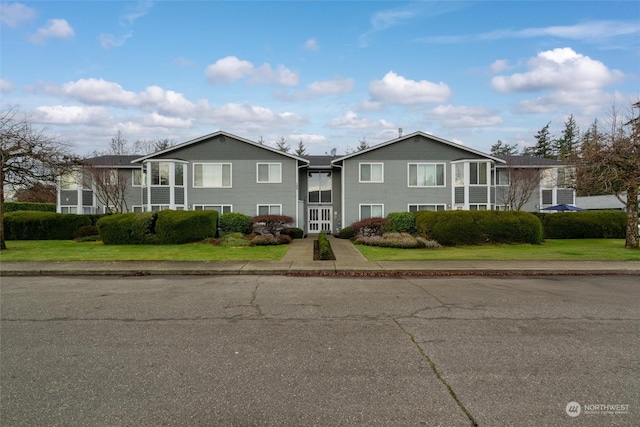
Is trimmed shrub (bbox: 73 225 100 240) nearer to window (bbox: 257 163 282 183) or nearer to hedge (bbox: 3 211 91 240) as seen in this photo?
hedge (bbox: 3 211 91 240)

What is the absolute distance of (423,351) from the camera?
4.66 meters

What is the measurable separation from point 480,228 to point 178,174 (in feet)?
64.2

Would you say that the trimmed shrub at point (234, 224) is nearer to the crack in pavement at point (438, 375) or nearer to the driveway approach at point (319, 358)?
the driveway approach at point (319, 358)

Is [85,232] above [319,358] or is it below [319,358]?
above

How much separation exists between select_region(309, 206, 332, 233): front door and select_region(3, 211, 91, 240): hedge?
1612 centimetres

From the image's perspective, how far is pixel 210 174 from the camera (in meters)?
26.1

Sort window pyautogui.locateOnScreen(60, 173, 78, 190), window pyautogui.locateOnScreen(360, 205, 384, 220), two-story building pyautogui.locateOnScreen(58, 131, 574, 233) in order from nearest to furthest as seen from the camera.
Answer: window pyautogui.locateOnScreen(60, 173, 78, 190)
two-story building pyautogui.locateOnScreen(58, 131, 574, 233)
window pyautogui.locateOnScreen(360, 205, 384, 220)

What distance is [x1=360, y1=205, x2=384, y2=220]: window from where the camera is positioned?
26.4 m

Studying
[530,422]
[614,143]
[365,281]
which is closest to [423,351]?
[530,422]

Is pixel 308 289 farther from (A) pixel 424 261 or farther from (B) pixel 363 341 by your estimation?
(A) pixel 424 261

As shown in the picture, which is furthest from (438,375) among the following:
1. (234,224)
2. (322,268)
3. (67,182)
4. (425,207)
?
(425,207)

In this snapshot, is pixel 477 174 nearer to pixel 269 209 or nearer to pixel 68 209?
pixel 269 209

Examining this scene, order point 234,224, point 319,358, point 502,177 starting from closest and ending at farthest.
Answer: point 319,358
point 234,224
point 502,177

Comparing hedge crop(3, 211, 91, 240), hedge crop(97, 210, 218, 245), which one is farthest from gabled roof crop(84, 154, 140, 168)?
hedge crop(97, 210, 218, 245)
